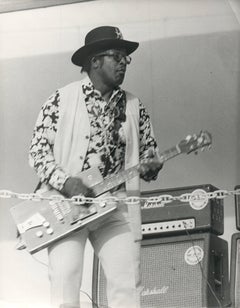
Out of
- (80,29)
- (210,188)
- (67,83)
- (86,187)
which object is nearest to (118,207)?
(86,187)

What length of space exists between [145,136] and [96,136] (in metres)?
0.22

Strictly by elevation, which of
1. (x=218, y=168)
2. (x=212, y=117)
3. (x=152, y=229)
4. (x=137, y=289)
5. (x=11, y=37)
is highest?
(x=11, y=37)

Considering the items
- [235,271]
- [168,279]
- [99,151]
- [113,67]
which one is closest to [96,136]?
[99,151]

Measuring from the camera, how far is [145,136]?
11.3ft

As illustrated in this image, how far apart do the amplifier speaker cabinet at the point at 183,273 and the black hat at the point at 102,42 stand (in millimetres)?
889

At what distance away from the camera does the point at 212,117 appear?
11.3 ft

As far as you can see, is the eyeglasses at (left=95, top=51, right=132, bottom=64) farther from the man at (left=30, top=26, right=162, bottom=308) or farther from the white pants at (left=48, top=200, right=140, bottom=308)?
the white pants at (left=48, top=200, right=140, bottom=308)

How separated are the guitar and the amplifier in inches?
6.0

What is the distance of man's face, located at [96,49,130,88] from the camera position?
3498mm

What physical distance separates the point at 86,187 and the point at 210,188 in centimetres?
53

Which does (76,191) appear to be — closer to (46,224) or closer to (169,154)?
(46,224)

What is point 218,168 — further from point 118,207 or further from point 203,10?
point 203,10

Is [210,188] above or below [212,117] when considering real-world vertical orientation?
below

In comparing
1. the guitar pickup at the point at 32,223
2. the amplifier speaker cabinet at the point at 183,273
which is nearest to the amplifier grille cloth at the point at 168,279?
the amplifier speaker cabinet at the point at 183,273
